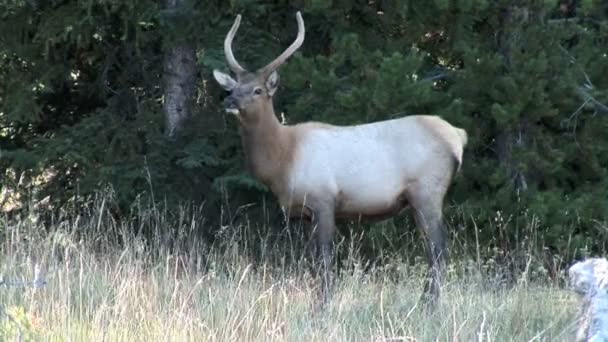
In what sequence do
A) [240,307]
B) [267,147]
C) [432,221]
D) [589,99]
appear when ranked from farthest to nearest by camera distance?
1. [589,99]
2. [267,147]
3. [432,221]
4. [240,307]

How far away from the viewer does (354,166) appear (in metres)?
9.36

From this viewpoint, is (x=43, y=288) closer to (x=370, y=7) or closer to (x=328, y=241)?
(x=328, y=241)

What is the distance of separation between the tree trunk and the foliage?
213mm

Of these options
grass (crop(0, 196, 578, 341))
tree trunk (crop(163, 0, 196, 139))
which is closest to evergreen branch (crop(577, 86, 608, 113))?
grass (crop(0, 196, 578, 341))

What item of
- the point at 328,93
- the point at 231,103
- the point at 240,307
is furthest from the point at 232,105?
the point at 240,307

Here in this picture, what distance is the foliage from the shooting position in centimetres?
1049

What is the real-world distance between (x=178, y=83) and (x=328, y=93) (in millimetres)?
2669

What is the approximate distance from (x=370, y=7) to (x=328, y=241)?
3.43m

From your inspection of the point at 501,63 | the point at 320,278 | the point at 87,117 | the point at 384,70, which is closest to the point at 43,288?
the point at 320,278

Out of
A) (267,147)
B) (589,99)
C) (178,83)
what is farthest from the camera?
(178,83)

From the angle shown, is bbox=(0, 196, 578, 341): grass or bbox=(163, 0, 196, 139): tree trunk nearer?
bbox=(0, 196, 578, 341): grass

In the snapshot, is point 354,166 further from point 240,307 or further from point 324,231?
point 240,307

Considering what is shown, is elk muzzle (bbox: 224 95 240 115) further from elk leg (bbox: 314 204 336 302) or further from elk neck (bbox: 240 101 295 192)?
elk leg (bbox: 314 204 336 302)

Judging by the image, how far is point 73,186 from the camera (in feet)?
41.6
